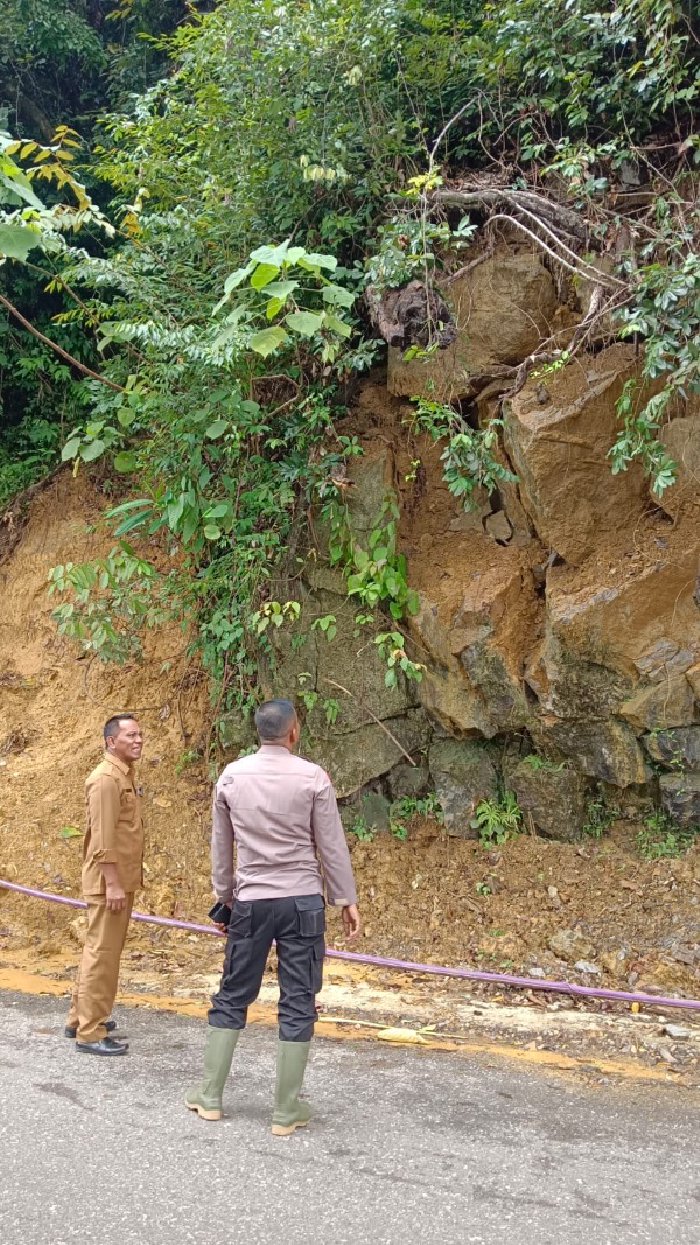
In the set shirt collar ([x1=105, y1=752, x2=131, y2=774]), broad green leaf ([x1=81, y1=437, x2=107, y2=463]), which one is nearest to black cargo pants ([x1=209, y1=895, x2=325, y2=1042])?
shirt collar ([x1=105, y1=752, x2=131, y2=774])

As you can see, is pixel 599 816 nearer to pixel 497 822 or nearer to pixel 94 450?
pixel 497 822

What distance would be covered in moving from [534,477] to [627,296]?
1.22 meters

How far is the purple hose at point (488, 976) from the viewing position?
4.88 m

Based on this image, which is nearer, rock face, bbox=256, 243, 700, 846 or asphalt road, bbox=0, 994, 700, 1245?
asphalt road, bbox=0, 994, 700, 1245

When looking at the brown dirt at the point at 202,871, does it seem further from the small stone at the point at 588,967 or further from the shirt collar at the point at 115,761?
the shirt collar at the point at 115,761

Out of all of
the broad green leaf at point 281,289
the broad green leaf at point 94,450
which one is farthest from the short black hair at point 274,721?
the broad green leaf at point 94,450

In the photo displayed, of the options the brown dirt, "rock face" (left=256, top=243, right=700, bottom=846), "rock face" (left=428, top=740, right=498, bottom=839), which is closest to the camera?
the brown dirt

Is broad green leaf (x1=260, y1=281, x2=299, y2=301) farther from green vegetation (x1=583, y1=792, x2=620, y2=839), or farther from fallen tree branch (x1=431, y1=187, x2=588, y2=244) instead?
green vegetation (x1=583, y1=792, x2=620, y2=839)

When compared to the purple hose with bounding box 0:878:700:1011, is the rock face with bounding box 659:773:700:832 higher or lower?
higher

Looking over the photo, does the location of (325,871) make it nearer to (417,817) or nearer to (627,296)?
(417,817)

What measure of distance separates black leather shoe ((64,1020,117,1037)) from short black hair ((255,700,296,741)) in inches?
75.0

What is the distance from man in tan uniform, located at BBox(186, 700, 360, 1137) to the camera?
358 cm

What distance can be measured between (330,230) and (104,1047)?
17.6 feet

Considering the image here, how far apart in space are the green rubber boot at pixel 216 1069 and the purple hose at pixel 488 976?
1676 mm
